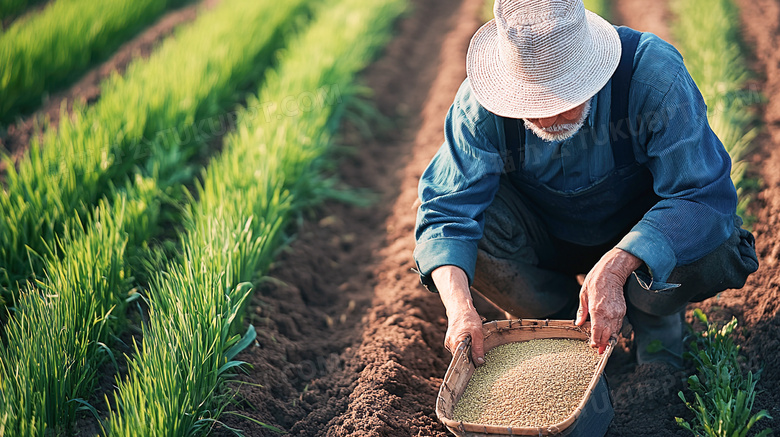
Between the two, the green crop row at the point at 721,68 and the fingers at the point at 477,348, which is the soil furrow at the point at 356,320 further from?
the green crop row at the point at 721,68

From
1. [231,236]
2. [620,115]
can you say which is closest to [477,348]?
[620,115]

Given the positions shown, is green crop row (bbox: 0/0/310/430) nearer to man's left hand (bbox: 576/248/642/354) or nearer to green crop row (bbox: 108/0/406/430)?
green crop row (bbox: 108/0/406/430)

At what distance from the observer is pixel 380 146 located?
14.0 ft

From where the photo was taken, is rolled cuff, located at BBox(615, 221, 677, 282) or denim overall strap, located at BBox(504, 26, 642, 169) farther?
denim overall strap, located at BBox(504, 26, 642, 169)

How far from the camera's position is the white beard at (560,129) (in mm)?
1703

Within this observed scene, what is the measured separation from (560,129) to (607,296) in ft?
1.53

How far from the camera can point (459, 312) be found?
64.7 inches

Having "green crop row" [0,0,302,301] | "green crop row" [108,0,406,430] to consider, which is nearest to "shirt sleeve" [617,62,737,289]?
"green crop row" [108,0,406,430]

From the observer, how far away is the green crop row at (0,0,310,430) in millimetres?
1801

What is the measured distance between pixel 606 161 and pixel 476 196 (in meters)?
0.38

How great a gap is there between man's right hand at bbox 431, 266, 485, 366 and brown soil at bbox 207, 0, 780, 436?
0.34m

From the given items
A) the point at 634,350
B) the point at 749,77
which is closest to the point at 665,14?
the point at 749,77

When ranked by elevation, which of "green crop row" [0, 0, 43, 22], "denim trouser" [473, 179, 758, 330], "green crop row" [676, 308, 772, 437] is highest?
"green crop row" [0, 0, 43, 22]

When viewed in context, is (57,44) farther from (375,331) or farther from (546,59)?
(546,59)
